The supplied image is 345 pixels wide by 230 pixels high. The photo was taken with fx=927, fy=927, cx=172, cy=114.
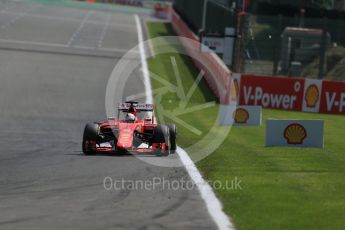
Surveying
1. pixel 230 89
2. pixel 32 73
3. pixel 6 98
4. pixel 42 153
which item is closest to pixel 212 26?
pixel 32 73

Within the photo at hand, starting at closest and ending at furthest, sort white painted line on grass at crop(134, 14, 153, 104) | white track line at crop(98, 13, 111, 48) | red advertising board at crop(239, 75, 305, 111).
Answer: white painted line on grass at crop(134, 14, 153, 104) → red advertising board at crop(239, 75, 305, 111) → white track line at crop(98, 13, 111, 48)

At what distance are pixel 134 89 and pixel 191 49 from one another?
845 centimetres

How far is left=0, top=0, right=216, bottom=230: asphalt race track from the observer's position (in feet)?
32.7

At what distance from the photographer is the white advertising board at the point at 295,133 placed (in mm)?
16328

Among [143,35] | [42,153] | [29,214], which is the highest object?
[29,214]

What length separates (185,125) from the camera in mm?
23844

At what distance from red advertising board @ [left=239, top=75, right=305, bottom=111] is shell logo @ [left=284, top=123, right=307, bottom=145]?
15.1 metres

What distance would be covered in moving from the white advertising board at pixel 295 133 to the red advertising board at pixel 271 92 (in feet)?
49.0

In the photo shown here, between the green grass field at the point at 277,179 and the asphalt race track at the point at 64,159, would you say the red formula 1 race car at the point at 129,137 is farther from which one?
the green grass field at the point at 277,179

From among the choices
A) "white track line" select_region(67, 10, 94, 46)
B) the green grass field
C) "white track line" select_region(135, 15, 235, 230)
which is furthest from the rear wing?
"white track line" select_region(67, 10, 94, 46)

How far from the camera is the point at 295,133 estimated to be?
16578 mm

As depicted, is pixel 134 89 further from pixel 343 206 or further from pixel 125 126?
pixel 343 206

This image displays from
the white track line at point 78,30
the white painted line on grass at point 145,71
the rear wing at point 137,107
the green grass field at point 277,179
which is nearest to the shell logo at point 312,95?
the white painted line on grass at point 145,71

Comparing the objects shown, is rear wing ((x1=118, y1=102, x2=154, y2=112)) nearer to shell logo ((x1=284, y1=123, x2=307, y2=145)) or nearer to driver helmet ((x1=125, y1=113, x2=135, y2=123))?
driver helmet ((x1=125, y1=113, x2=135, y2=123))
